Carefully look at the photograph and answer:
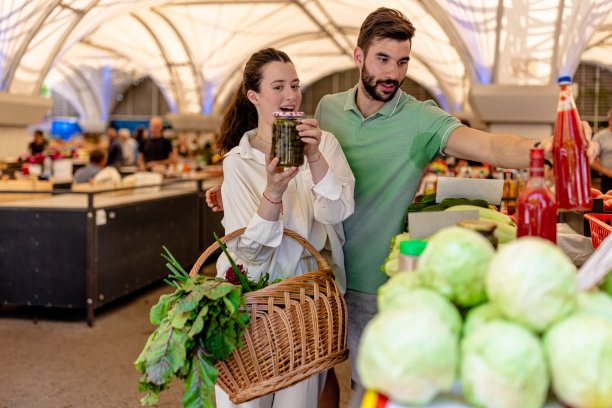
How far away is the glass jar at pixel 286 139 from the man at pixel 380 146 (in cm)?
67

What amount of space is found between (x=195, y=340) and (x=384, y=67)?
1.34m

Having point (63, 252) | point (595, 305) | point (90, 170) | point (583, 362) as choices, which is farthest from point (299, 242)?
Result: point (90, 170)

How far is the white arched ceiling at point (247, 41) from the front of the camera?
10570mm

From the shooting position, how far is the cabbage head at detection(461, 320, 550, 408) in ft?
3.14

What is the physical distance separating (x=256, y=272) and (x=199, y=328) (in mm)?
696

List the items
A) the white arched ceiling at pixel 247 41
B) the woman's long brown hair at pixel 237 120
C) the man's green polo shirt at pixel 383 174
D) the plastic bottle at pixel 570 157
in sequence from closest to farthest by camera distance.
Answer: the plastic bottle at pixel 570 157
the man's green polo shirt at pixel 383 174
the woman's long brown hair at pixel 237 120
the white arched ceiling at pixel 247 41

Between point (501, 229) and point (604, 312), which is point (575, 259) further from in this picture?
point (604, 312)

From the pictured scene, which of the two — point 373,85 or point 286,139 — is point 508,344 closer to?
point 286,139

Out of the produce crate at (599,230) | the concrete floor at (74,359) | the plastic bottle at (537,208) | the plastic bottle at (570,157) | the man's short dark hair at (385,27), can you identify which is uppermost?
the man's short dark hair at (385,27)

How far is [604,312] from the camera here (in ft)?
3.61

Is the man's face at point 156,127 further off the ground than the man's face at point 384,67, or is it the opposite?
the man's face at point 156,127

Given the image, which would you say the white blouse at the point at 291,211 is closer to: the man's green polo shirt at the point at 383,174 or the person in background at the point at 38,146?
the man's green polo shirt at the point at 383,174

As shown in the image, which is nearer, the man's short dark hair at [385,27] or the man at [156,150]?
the man's short dark hair at [385,27]

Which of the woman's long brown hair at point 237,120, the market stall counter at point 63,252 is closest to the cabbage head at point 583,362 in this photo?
the woman's long brown hair at point 237,120
